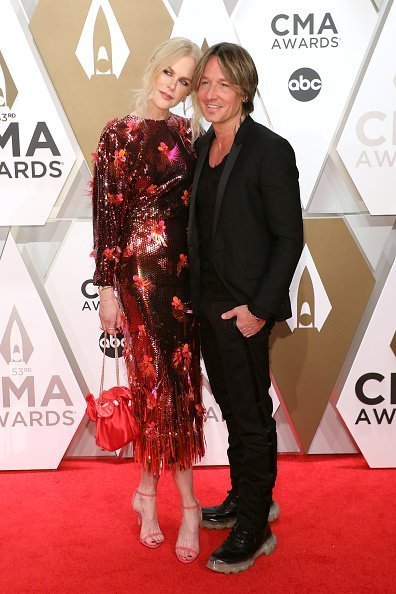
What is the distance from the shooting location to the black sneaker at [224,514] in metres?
2.46

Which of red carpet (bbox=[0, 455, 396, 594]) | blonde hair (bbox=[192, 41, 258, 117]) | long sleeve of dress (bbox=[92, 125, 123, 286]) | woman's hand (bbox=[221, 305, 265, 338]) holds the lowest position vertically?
red carpet (bbox=[0, 455, 396, 594])

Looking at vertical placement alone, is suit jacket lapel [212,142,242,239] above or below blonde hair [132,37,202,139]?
below

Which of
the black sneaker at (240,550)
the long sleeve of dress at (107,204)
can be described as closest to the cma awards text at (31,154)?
the long sleeve of dress at (107,204)

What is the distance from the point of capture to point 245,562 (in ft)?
7.10

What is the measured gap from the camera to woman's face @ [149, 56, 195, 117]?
209cm

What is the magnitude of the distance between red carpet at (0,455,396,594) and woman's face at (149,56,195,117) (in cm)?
156

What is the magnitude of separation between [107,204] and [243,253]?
0.49 m

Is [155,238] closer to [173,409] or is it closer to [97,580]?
[173,409]

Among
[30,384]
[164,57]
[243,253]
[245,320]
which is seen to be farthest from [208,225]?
[30,384]

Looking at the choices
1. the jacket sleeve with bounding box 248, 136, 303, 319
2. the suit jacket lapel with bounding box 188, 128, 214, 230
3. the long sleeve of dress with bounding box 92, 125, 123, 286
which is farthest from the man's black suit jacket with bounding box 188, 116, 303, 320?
the long sleeve of dress with bounding box 92, 125, 123, 286

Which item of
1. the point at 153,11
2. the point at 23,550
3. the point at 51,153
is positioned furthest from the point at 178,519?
the point at 153,11

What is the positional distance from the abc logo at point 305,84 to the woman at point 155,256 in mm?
743

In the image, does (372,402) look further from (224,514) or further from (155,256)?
(155,256)

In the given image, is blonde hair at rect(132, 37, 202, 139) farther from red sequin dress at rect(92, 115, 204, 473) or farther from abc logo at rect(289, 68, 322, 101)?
abc logo at rect(289, 68, 322, 101)
